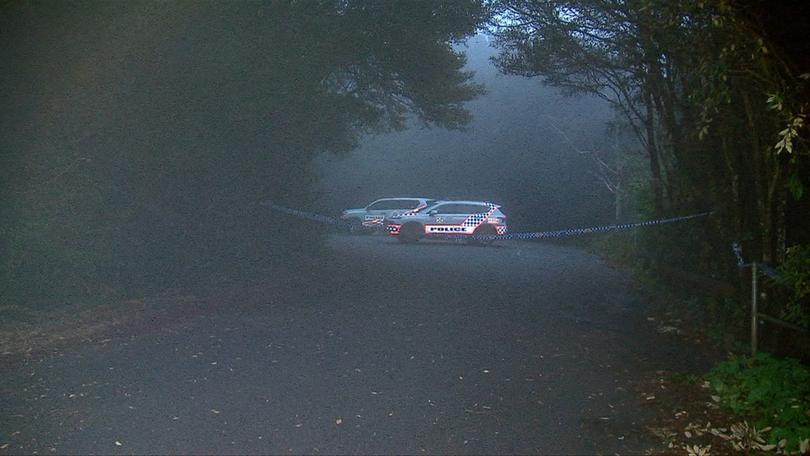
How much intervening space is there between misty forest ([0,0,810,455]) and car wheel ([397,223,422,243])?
17.6 feet

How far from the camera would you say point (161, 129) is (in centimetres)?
1210

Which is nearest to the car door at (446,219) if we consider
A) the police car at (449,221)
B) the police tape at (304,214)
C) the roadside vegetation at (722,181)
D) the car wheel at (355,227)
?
the police car at (449,221)

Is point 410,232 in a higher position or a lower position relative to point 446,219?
lower

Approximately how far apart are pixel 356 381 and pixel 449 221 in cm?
1926

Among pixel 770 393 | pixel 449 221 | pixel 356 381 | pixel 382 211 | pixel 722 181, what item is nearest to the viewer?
pixel 770 393

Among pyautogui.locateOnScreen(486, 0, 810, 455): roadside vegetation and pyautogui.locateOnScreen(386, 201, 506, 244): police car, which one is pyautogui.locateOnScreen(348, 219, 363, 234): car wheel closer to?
pyautogui.locateOnScreen(386, 201, 506, 244): police car

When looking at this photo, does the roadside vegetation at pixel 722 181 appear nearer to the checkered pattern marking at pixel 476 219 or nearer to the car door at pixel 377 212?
the checkered pattern marking at pixel 476 219

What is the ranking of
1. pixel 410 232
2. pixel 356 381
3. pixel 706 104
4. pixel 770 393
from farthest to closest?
pixel 410 232 < pixel 356 381 < pixel 706 104 < pixel 770 393

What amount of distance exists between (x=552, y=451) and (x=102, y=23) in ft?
29.8

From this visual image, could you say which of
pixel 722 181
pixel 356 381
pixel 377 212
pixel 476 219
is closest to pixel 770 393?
pixel 356 381

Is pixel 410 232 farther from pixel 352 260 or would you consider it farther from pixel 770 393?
pixel 770 393

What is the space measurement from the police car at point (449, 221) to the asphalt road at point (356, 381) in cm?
1289

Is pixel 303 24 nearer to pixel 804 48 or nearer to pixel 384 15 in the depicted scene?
pixel 384 15

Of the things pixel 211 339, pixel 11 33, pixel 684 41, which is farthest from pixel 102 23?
pixel 684 41
